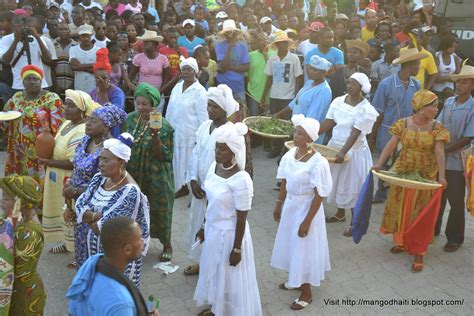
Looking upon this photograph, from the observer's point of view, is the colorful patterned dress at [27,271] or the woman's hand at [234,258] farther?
the woman's hand at [234,258]

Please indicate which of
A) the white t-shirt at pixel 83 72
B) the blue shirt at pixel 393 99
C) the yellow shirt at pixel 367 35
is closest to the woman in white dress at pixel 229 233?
the blue shirt at pixel 393 99

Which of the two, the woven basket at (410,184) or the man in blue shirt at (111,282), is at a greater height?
the man in blue shirt at (111,282)

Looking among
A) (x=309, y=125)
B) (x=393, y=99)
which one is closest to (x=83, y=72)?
(x=393, y=99)

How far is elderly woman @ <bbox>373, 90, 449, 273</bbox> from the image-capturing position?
Result: 18.7 feet

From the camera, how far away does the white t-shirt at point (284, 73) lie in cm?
936

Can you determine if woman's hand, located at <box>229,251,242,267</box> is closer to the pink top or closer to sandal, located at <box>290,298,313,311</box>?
sandal, located at <box>290,298,313,311</box>

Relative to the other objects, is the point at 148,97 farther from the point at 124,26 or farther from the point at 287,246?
the point at 124,26

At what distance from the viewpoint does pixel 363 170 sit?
6.83 m

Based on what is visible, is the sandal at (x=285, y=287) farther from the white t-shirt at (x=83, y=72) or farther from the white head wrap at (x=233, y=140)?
the white t-shirt at (x=83, y=72)

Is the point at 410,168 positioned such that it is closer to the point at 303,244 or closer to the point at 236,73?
the point at 303,244

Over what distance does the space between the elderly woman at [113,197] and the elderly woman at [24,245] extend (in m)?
0.43

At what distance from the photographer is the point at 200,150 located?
550 centimetres

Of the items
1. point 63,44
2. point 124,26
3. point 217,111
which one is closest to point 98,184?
point 217,111

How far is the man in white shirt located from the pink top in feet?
4.76
